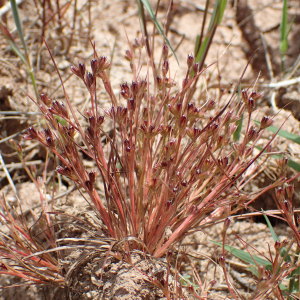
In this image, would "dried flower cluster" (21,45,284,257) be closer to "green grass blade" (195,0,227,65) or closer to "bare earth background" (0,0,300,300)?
"green grass blade" (195,0,227,65)

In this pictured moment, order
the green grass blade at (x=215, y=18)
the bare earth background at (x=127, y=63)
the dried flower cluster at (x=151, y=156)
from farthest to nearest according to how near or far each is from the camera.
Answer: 1. the bare earth background at (x=127, y=63)
2. the green grass blade at (x=215, y=18)
3. the dried flower cluster at (x=151, y=156)

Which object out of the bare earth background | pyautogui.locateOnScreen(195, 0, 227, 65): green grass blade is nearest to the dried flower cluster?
pyautogui.locateOnScreen(195, 0, 227, 65): green grass blade

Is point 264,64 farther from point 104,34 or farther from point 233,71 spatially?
point 104,34

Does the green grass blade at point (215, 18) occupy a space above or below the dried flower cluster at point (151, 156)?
above

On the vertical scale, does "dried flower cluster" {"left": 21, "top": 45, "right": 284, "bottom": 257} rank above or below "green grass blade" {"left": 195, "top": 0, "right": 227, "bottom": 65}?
below

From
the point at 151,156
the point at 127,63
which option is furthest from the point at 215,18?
the point at 127,63

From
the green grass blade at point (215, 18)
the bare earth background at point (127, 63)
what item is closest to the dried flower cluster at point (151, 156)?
the green grass blade at point (215, 18)

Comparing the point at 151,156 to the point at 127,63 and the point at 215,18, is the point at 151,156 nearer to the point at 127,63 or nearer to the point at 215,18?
the point at 215,18

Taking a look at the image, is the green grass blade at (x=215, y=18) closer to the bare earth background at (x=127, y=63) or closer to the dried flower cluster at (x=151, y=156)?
the dried flower cluster at (x=151, y=156)

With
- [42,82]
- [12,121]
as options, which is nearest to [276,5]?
[42,82]
